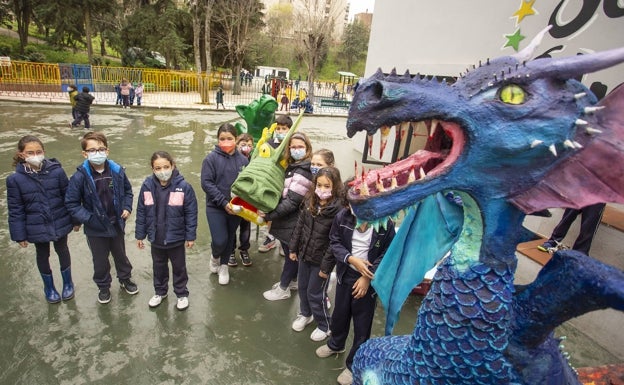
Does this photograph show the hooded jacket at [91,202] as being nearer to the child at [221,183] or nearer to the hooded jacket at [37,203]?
the hooded jacket at [37,203]

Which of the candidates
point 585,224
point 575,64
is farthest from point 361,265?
point 585,224

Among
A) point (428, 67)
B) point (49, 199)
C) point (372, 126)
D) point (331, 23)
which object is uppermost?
point (331, 23)

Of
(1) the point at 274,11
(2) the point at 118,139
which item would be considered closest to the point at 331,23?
→ (2) the point at 118,139

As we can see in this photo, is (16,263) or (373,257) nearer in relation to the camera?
(373,257)

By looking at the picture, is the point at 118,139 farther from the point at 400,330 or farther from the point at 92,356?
the point at 400,330

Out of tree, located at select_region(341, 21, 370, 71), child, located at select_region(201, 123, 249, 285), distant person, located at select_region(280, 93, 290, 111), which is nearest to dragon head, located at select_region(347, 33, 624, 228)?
child, located at select_region(201, 123, 249, 285)

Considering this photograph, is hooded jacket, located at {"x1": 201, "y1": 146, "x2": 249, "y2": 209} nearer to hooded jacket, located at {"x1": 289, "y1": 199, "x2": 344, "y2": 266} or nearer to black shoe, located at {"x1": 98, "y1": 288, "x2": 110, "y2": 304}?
hooded jacket, located at {"x1": 289, "y1": 199, "x2": 344, "y2": 266}

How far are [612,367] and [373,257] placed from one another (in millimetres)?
1266

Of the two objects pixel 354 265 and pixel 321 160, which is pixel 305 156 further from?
pixel 354 265

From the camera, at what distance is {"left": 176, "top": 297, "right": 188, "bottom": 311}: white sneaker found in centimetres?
324

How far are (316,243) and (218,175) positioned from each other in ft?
4.34

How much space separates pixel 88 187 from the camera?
3029 mm

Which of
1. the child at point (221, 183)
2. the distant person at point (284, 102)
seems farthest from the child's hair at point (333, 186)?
the distant person at point (284, 102)

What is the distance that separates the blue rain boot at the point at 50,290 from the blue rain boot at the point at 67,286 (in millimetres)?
51
